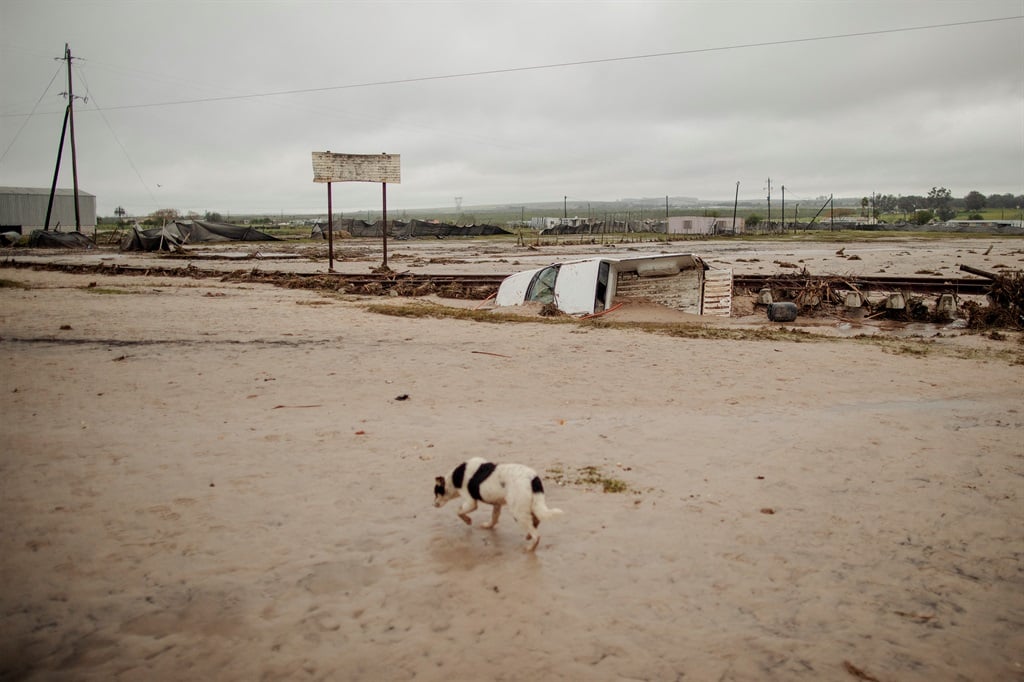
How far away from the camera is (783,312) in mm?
13633

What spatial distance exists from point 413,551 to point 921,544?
3.36m

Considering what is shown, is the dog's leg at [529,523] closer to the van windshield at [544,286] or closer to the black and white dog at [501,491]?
the black and white dog at [501,491]

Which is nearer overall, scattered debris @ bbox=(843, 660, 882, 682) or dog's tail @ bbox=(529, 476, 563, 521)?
scattered debris @ bbox=(843, 660, 882, 682)

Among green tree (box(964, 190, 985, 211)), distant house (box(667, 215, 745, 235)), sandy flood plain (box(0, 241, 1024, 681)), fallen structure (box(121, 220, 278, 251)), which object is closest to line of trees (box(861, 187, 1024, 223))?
green tree (box(964, 190, 985, 211))

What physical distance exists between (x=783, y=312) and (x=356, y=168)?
15.5 meters

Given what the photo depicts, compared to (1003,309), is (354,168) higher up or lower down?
higher up

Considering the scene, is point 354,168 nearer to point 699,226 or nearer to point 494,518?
point 494,518

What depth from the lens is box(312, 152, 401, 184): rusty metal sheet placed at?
22.5 metres

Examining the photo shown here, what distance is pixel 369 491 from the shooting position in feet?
16.0

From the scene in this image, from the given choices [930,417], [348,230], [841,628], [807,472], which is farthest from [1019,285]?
[348,230]

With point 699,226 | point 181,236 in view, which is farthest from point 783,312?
point 699,226

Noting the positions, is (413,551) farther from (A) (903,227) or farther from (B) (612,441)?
(A) (903,227)

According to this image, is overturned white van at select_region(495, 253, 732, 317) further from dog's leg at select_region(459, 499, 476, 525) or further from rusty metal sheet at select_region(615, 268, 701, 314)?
dog's leg at select_region(459, 499, 476, 525)

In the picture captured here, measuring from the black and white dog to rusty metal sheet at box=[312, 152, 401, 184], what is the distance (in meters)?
19.8
